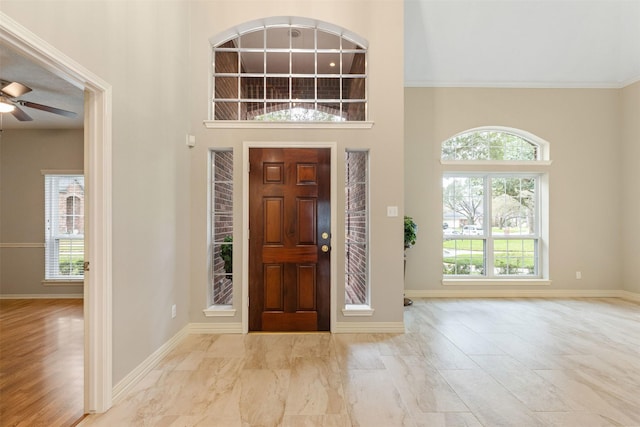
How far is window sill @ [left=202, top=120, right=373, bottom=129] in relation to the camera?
3537 mm

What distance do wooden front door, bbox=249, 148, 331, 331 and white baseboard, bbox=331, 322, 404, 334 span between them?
15 cm

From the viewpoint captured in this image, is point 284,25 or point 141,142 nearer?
point 141,142

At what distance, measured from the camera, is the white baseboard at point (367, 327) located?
11.5 feet

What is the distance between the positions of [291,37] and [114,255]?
3.06m

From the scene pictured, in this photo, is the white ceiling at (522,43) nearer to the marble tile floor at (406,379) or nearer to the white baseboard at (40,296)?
the marble tile floor at (406,379)

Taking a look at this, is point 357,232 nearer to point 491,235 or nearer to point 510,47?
point 491,235

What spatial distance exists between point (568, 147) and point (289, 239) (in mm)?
4986

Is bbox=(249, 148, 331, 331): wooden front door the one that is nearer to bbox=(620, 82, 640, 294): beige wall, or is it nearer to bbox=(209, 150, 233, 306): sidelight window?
bbox=(209, 150, 233, 306): sidelight window

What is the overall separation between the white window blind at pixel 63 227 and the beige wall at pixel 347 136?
3370 mm

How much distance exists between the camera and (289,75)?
3.70 meters

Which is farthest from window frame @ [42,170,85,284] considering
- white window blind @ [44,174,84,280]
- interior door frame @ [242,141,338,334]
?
interior door frame @ [242,141,338,334]

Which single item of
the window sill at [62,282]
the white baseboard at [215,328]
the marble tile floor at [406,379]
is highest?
the window sill at [62,282]

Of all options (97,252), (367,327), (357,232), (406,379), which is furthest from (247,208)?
(406,379)

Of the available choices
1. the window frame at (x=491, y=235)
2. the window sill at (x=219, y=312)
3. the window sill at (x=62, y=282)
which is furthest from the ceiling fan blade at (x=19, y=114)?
the window frame at (x=491, y=235)
